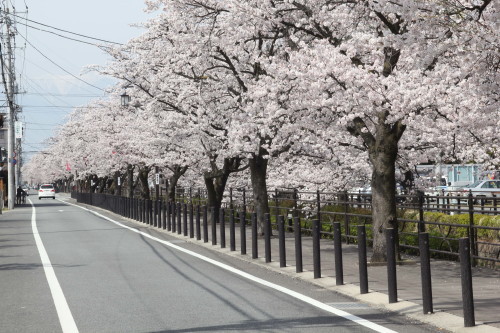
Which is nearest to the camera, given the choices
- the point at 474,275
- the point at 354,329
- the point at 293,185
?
the point at 354,329

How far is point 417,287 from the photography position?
12180 millimetres

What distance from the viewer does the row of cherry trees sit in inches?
449

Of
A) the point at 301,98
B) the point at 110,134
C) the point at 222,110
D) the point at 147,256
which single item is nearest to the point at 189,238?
the point at 222,110

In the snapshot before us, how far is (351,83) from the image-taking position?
14.5m

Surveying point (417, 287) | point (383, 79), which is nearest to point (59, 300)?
point (417, 287)

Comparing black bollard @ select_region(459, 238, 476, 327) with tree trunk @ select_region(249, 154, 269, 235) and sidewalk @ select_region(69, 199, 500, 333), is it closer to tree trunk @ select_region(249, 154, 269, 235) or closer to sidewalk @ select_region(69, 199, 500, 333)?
sidewalk @ select_region(69, 199, 500, 333)

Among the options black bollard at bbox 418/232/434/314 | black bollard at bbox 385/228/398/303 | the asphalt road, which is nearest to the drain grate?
the asphalt road

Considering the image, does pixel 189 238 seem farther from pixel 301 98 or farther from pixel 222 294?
pixel 222 294

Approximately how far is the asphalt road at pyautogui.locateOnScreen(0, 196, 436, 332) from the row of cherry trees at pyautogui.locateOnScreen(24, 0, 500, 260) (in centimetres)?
344

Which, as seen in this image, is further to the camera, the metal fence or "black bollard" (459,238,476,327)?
the metal fence

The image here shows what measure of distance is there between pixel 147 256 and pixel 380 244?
5.73 m

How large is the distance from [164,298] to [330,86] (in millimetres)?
6214

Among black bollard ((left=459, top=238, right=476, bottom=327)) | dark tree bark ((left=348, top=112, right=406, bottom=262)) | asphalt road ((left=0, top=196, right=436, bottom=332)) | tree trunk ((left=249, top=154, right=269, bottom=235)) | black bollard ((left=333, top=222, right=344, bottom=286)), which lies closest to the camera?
black bollard ((left=459, top=238, right=476, bottom=327))

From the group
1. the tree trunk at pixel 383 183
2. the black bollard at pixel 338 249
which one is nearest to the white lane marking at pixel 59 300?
the black bollard at pixel 338 249
